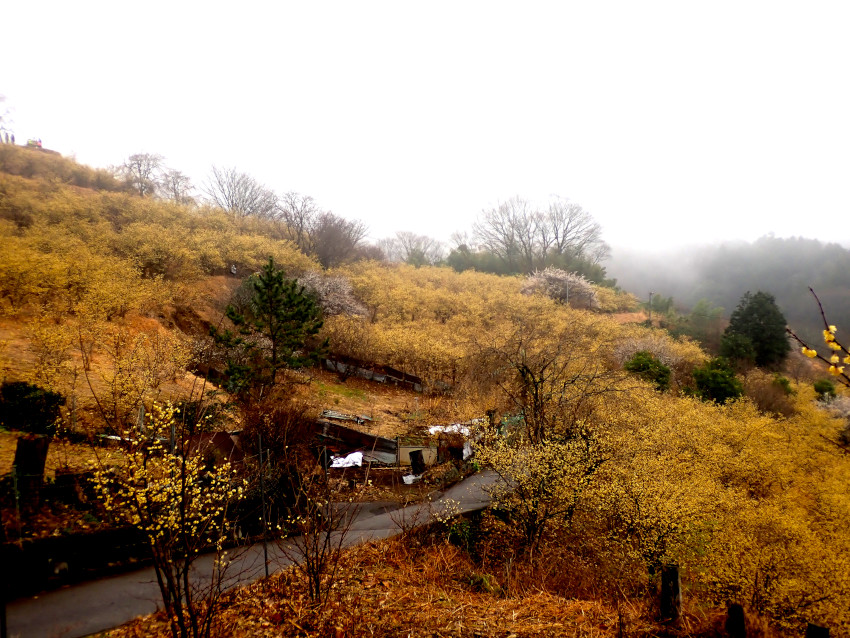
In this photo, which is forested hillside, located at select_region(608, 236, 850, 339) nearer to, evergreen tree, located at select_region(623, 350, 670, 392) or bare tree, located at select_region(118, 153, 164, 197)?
evergreen tree, located at select_region(623, 350, 670, 392)

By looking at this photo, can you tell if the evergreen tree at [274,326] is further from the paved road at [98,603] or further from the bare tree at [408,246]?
the bare tree at [408,246]

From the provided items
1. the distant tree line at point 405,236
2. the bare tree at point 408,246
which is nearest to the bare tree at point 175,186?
the distant tree line at point 405,236

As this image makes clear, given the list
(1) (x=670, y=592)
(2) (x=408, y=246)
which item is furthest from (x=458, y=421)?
(2) (x=408, y=246)

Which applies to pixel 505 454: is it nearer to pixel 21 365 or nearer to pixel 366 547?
pixel 366 547

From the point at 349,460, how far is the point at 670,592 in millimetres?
9259

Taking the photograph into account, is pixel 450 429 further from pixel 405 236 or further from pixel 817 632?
pixel 405 236

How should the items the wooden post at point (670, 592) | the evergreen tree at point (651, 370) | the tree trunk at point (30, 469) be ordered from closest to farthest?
1. the tree trunk at point (30, 469)
2. the wooden post at point (670, 592)
3. the evergreen tree at point (651, 370)

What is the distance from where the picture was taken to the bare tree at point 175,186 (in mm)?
37250

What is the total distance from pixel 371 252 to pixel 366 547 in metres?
38.8

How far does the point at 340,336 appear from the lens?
23375 millimetres

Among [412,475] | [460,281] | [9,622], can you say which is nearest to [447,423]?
[412,475]

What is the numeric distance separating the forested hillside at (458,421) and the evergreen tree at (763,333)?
155 inches

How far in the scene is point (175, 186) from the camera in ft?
126

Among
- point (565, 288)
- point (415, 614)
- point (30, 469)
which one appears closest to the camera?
point (415, 614)
